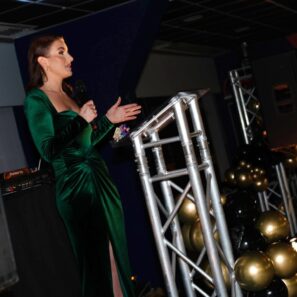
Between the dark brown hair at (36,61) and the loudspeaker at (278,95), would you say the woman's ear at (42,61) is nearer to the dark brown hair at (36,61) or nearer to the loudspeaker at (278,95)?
the dark brown hair at (36,61)

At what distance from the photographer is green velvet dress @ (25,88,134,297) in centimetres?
228

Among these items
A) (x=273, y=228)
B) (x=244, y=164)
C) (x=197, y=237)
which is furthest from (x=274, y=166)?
(x=197, y=237)

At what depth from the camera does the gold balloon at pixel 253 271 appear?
8.09ft

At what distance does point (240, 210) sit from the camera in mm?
3451

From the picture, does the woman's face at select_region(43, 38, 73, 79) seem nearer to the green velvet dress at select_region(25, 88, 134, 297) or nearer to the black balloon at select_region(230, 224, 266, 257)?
the green velvet dress at select_region(25, 88, 134, 297)

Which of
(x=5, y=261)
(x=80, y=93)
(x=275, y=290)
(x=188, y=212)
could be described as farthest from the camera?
(x=188, y=212)

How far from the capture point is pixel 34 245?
94.7 inches

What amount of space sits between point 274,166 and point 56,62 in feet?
10.8

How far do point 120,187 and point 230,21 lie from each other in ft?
10.4

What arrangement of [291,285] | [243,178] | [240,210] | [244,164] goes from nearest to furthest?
1. [291,285]
2. [240,210]
3. [243,178]
4. [244,164]

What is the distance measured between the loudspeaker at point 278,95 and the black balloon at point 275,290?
2472 millimetres

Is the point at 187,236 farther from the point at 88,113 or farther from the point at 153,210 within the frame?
the point at 88,113

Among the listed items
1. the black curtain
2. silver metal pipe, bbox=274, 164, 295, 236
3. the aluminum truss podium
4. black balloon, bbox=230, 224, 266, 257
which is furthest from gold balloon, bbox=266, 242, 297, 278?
silver metal pipe, bbox=274, 164, 295, 236

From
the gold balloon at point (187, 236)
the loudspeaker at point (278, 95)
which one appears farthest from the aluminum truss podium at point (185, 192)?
the loudspeaker at point (278, 95)
